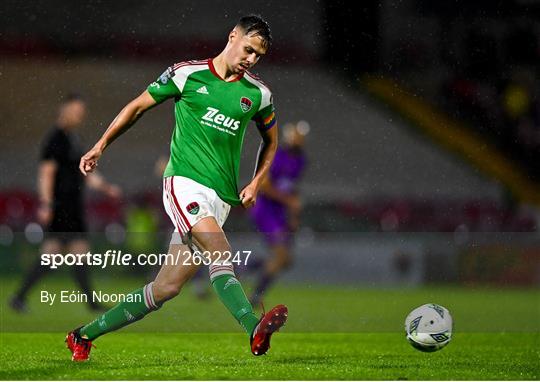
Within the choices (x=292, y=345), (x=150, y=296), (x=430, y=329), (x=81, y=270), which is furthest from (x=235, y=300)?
(x=81, y=270)

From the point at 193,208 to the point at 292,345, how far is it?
1.69m

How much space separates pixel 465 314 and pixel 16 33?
40.1ft

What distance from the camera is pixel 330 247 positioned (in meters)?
11.6

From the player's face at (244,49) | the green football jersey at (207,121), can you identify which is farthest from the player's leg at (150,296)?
the player's face at (244,49)

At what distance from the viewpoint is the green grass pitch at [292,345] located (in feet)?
16.3

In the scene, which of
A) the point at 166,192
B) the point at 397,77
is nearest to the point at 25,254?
the point at 166,192

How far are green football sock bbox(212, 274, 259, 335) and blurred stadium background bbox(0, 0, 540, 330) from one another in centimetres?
1005

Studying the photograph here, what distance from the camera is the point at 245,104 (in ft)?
16.5

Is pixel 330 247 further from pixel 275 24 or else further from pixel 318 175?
pixel 275 24

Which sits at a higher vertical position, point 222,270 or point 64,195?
point 222,270

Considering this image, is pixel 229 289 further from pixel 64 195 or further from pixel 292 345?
pixel 64 195
